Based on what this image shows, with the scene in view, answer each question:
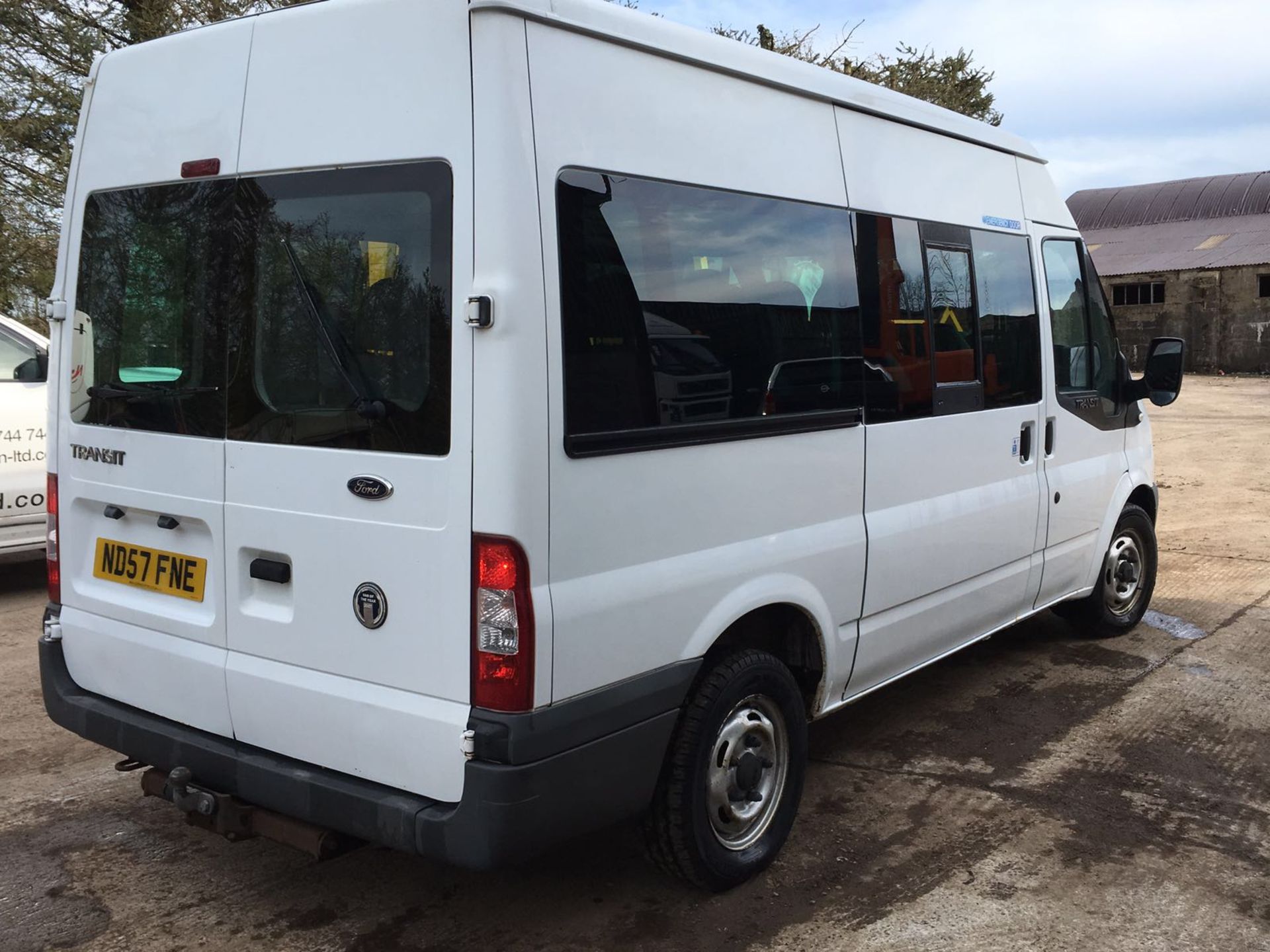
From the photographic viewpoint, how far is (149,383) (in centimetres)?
335

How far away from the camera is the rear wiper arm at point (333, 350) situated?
2826 millimetres

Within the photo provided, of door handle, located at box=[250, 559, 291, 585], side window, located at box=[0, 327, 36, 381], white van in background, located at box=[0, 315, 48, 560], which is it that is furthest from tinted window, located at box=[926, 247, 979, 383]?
side window, located at box=[0, 327, 36, 381]

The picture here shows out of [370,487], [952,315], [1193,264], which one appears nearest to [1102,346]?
[952,315]

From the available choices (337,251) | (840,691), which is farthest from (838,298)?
(337,251)

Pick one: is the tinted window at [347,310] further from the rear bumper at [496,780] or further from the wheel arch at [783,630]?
the wheel arch at [783,630]

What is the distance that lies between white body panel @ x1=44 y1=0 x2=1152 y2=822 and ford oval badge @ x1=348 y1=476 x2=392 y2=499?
2 centimetres

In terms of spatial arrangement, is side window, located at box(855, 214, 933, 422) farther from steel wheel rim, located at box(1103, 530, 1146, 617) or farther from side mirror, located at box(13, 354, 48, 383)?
side mirror, located at box(13, 354, 48, 383)

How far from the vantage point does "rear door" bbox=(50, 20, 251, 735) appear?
10.4 feet

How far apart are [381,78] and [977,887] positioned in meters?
2.88

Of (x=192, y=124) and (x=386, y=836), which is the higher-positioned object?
(x=192, y=124)

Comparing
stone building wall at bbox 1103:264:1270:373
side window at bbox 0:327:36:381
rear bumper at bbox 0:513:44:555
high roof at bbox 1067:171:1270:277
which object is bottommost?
rear bumper at bbox 0:513:44:555

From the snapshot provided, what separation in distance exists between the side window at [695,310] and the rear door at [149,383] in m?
1.06

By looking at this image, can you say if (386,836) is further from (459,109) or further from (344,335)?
(459,109)

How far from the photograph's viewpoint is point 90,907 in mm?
3375
